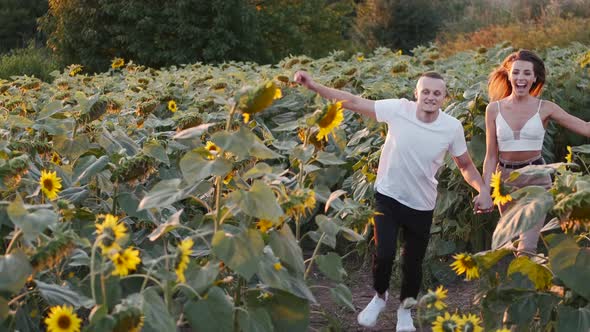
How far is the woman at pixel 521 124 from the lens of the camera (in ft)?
15.2

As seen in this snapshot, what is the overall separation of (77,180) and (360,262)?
2658 mm

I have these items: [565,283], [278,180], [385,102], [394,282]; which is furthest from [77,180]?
→ [394,282]

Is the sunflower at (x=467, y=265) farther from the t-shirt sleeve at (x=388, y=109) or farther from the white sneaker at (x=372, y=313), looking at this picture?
the t-shirt sleeve at (x=388, y=109)

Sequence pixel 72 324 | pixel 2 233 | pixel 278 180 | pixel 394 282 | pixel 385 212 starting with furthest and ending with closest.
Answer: pixel 394 282 → pixel 385 212 → pixel 2 233 → pixel 278 180 → pixel 72 324

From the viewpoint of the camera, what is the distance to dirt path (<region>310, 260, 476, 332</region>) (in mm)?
4602

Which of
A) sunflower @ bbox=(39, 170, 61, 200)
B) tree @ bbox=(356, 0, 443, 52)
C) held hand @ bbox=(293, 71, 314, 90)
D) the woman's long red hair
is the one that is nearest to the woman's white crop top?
the woman's long red hair

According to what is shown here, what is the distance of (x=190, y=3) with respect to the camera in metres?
19.2

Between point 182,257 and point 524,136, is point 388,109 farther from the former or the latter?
point 182,257

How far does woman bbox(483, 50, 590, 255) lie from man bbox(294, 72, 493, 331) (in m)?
0.31

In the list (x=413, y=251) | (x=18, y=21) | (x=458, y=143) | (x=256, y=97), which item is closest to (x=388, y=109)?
(x=458, y=143)

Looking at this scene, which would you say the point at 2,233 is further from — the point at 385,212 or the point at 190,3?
the point at 190,3

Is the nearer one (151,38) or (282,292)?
(282,292)

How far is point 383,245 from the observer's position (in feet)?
14.3

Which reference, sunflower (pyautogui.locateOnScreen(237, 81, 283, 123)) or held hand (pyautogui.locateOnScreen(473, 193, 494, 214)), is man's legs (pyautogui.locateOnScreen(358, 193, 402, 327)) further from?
sunflower (pyautogui.locateOnScreen(237, 81, 283, 123))
